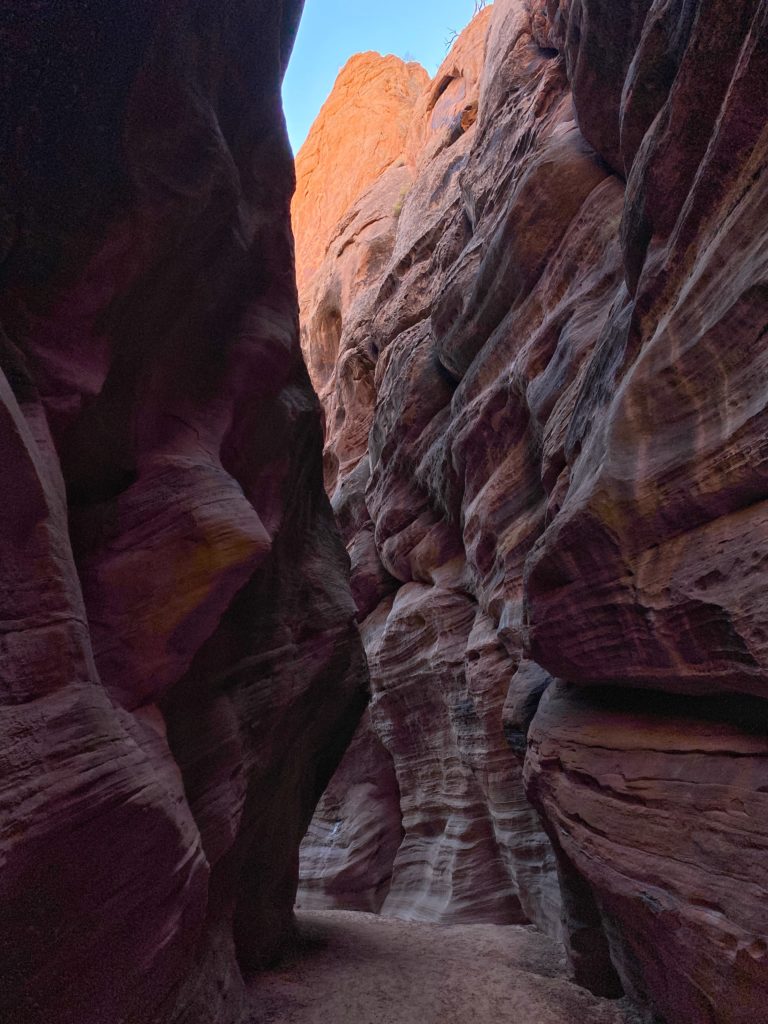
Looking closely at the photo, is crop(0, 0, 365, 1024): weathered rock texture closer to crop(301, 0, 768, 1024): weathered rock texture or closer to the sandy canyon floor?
the sandy canyon floor

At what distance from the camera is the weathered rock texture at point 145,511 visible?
4094 mm

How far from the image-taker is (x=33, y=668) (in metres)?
4.06

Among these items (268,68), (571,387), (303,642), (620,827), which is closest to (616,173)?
(571,387)

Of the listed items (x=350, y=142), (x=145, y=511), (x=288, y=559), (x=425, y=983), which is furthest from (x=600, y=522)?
(x=350, y=142)

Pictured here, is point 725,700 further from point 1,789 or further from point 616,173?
point 616,173

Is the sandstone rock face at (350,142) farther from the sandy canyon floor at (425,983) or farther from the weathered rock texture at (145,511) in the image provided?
the sandy canyon floor at (425,983)

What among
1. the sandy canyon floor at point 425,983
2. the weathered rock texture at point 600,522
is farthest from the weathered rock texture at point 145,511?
the weathered rock texture at point 600,522

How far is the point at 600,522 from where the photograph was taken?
5.96 metres

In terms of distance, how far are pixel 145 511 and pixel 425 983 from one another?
6292mm

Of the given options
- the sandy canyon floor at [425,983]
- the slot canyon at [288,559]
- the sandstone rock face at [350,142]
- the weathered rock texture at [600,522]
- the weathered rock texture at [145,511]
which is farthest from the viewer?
the sandstone rock face at [350,142]

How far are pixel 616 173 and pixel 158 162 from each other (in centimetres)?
833

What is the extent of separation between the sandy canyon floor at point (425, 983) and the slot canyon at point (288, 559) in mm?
66

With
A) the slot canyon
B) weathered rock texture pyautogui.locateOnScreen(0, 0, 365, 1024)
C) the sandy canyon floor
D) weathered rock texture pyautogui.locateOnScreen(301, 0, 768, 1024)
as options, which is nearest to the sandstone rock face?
weathered rock texture pyautogui.locateOnScreen(301, 0, 768, 1024)

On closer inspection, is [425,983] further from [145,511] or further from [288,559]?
[145,511]
